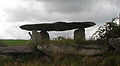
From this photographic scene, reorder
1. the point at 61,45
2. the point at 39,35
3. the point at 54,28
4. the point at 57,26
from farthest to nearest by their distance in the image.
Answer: the point at 39,35 → the point at 54,28 → the point at 57,26 → the point at 61,45

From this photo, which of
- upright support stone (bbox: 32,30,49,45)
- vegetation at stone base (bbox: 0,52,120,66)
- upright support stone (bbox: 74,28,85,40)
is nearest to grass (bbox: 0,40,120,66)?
vegetation at stone base (bbox: 0,52,120,66)

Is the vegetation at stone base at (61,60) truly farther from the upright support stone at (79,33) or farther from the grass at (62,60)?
the upright support stone at (79,33)

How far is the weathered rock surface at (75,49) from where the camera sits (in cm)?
1359

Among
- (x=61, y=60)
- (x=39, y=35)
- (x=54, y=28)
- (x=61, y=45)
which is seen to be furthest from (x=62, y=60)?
(x=39, y=35)

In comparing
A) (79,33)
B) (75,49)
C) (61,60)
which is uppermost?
(79,33)

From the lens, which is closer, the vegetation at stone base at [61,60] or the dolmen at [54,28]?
the vegetation at stone base at [61,60]

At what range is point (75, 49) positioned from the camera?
13.6 m

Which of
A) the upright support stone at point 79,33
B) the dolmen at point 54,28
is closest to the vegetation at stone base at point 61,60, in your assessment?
the dolmen at point 54,28

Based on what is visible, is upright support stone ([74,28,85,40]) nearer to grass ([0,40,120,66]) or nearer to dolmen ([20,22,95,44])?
dolmen ([20,22,95,44])

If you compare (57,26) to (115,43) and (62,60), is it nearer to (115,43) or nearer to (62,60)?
(62,60)

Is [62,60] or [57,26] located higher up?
[57,26]

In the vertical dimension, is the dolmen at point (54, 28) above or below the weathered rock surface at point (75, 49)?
above

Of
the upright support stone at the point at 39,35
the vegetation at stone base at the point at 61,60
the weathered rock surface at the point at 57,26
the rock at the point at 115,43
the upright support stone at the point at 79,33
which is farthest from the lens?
the upright support stone at the point at 39,35

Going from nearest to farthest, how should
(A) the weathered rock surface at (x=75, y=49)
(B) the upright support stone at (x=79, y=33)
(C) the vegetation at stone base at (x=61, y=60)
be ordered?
1. (C) the vegetation at stone base at (x=61, y=60)
2. (A) the weathered rock surface at (x=75, y=49)
3. (B) the upright support stone at (x=79, y=33)
